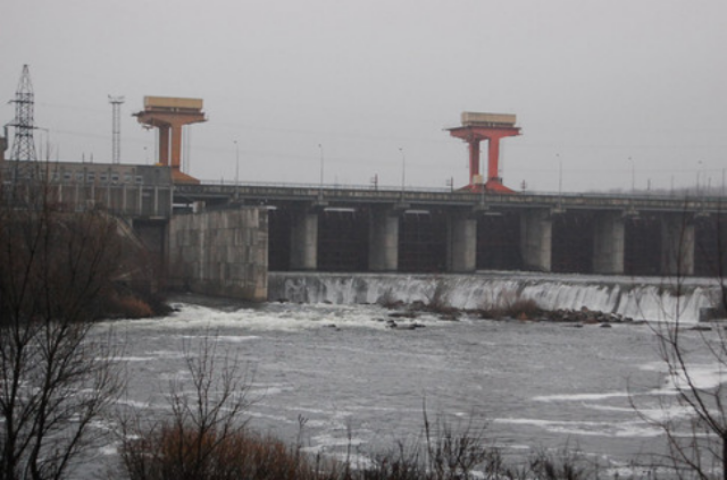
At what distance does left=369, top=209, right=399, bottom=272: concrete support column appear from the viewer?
247ft

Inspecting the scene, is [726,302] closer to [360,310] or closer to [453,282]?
[360,310]

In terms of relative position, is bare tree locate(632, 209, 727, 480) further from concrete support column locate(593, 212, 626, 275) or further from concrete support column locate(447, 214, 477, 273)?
concrete support column locate(593, 212, 626, 275)

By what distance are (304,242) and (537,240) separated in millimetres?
19124

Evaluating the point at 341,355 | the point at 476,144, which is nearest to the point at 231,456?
the point at 341,355

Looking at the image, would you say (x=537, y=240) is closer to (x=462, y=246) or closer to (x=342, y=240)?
(x=462, y=246)

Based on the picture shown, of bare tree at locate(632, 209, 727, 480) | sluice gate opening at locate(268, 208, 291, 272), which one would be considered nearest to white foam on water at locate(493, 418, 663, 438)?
bare tree at locate(632, 209, 727, 480)

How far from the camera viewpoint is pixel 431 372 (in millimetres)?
29359

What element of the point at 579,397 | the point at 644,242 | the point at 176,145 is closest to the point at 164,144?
the point at 176,145

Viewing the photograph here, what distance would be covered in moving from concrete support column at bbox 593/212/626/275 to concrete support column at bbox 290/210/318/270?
2326cm

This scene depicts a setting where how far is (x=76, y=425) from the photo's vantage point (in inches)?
733

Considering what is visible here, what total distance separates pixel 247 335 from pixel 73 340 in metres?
28.0

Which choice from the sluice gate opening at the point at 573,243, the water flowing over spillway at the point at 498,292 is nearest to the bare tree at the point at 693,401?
the water flowing over spillway at the point at 498,292

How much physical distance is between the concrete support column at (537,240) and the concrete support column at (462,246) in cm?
456

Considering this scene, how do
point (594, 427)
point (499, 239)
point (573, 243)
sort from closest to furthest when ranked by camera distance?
point (594, 427) → point (499, 239) → point (573, 243)
